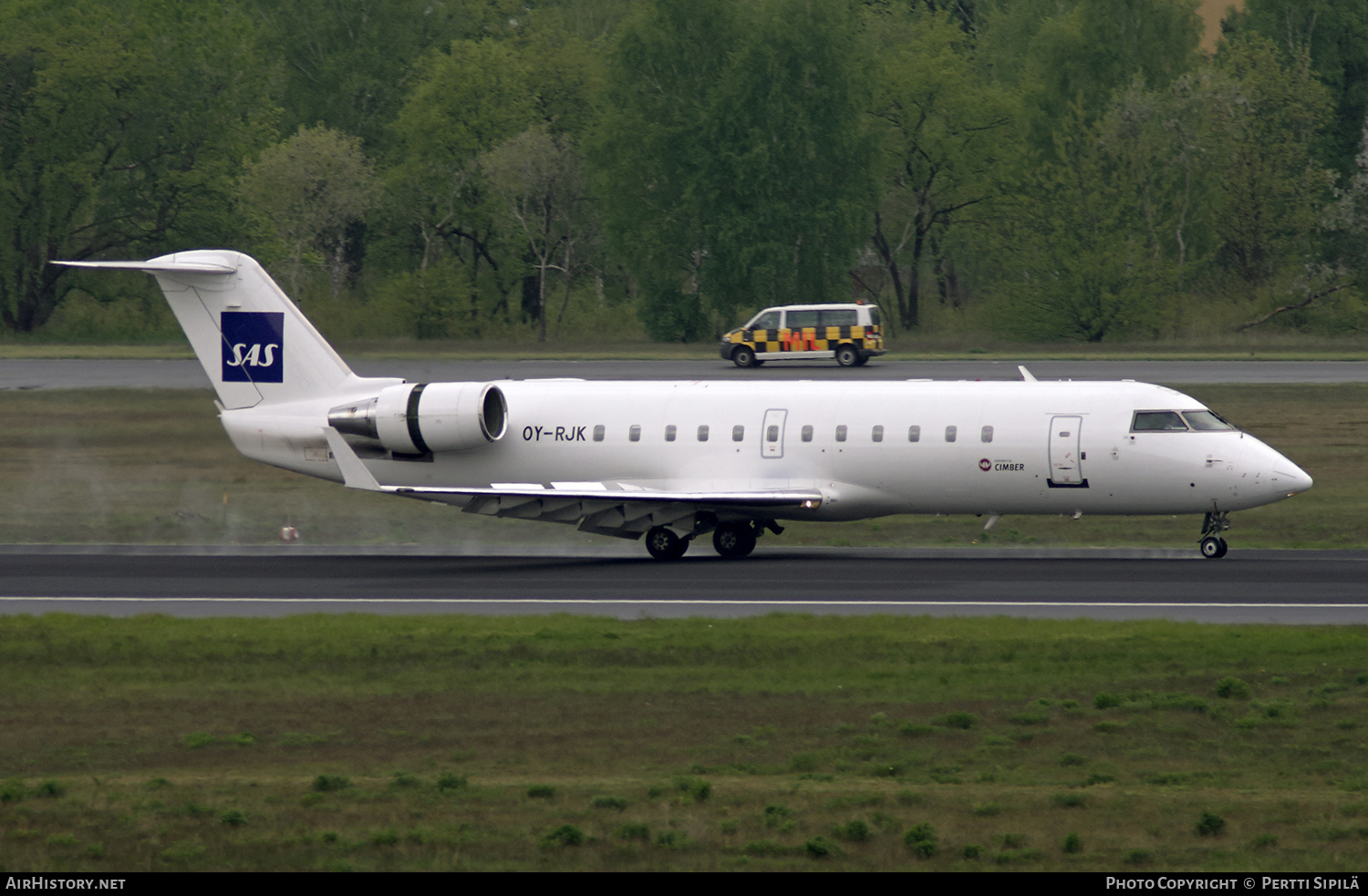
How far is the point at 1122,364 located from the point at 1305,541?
2608cm

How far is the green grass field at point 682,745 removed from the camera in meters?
12.1

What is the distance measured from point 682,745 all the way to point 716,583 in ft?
39.9

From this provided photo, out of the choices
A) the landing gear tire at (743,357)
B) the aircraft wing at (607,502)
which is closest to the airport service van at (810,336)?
the landing gear tire at (743,357)

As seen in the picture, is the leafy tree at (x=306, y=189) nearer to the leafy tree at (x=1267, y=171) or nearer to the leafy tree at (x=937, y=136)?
the leafy tree at (x=937, y=136)

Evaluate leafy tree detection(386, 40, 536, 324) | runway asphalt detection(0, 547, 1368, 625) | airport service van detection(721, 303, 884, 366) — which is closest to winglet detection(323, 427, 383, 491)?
runway asphalt detection(0, 547, 1368, 625)

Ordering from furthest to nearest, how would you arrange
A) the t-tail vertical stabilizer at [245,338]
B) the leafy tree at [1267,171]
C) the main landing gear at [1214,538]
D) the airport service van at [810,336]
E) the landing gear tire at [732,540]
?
1. the leafy tree at [1267,171]
2. the airport service van at [810,336]
3. the t-tail vertical stabilizer at [245,338]
4. the landing gear tire at [732,540]
5. the main landing gear at [1214,538]

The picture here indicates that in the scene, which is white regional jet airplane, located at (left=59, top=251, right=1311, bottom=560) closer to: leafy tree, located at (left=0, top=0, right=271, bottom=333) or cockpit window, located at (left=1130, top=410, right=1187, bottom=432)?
cockpit window, located at (left=1130, top=410, right=1187, bottom=432)

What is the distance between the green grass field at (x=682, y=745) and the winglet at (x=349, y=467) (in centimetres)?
667

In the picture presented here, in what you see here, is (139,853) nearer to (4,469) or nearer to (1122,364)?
(4,469)

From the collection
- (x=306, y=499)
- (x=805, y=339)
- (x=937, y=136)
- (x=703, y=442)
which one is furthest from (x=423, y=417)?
(x=937, y=136)

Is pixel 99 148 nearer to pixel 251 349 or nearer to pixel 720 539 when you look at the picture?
pixel 251 349

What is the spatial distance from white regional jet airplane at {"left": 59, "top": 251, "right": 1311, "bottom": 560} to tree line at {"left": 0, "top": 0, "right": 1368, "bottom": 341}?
48257mm

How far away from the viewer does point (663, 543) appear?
3158 centimetres

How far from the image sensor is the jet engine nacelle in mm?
32625
